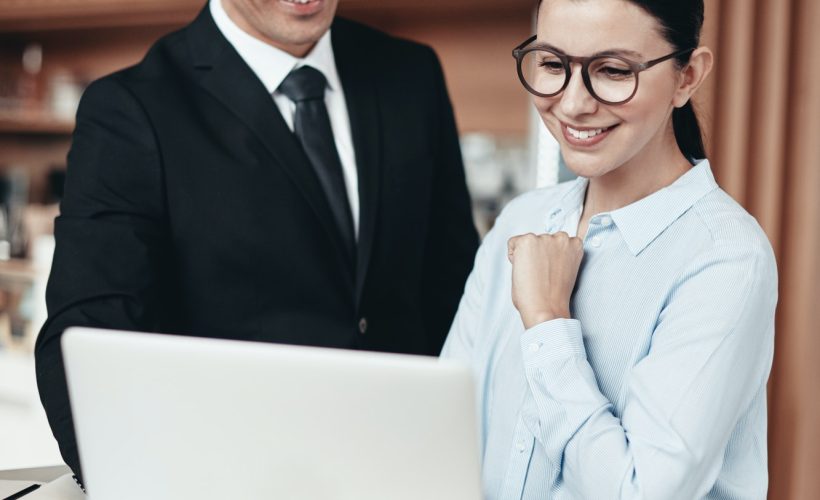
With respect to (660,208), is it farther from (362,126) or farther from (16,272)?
(16,272)

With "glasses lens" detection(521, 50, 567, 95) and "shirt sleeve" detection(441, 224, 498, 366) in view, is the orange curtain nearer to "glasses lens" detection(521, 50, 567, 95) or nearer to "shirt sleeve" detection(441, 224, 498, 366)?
"shirt sleeve" detection(441, 224, 498, 366)

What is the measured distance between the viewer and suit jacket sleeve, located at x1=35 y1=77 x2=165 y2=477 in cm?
142

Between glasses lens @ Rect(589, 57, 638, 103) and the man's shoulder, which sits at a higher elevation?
the man's shoulder

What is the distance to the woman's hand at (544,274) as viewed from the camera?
1049mm

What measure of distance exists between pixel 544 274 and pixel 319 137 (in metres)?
Answer: 0.72

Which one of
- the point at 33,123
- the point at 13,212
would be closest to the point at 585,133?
the point at 33,123

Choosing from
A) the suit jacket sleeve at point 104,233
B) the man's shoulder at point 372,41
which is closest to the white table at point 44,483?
the suit jacket sleeve at point 104,233

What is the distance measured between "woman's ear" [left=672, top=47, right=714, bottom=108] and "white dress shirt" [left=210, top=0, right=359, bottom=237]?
2.46 ft

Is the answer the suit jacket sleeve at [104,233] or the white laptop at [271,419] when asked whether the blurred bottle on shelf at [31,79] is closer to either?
the suit jacket sleeve at [104,233]

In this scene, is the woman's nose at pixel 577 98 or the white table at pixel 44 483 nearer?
the woman's nose at pixel 577 98

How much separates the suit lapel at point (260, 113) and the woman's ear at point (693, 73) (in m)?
0.73

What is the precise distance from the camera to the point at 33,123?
402 cm

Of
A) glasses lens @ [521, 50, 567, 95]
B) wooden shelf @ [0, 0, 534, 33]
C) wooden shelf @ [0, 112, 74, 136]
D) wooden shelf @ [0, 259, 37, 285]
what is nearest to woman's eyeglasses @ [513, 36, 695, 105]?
glasses lens @ [521, 50, 567, 95]

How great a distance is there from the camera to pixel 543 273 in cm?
107
